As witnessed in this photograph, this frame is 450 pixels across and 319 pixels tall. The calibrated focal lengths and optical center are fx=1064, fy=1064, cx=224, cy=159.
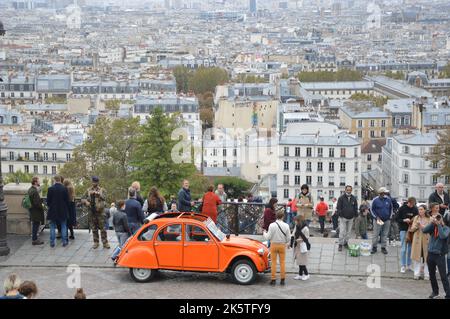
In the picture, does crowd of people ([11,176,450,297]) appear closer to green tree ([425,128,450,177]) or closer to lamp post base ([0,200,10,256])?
lamp post base ([0,200,10,256])

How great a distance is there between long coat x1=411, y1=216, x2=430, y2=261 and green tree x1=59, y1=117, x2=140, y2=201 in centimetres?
2556

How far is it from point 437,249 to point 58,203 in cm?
575

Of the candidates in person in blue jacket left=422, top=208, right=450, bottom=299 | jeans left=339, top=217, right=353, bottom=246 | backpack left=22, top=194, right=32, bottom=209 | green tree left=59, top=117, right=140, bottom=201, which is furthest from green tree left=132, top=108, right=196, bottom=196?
person in blue jacket left=422, top=208, right=450, bottom=299

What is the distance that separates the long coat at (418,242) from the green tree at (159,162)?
19298mm

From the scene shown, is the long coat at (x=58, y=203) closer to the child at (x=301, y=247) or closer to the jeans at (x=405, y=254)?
the child at (x=301, y=247)

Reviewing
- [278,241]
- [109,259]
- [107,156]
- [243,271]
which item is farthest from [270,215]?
[107,156]

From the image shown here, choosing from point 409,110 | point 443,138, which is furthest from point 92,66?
point 443,138

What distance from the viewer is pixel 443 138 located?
49.4m

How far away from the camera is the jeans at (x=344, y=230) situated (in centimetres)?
1546
